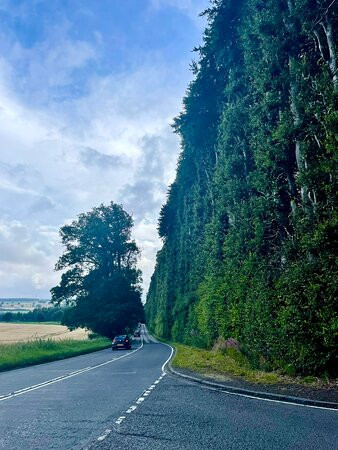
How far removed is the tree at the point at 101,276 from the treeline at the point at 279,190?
88.2 feet

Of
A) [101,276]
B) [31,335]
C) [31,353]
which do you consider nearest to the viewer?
[31,353]

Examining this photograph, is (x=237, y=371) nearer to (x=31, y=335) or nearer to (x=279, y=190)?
(x=279, y=190)

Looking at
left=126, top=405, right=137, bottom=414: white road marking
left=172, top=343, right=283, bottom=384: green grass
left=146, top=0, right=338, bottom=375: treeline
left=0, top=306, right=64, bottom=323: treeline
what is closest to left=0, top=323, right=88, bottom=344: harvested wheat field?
left=172, top=343, right=283, bottom=384: green grass

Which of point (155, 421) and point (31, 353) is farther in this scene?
point (31, 353)

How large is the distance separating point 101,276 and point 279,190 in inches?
1762

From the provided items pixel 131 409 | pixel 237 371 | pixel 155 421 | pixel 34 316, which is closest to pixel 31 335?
pixel 237 371

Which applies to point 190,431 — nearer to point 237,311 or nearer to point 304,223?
point 304,223

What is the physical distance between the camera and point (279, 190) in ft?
57.7

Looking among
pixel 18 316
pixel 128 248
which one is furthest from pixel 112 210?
pixel 18 316

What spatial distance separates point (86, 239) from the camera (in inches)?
2370

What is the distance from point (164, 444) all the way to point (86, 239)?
55192 millimetres

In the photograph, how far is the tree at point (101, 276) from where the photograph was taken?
5516 centimetres

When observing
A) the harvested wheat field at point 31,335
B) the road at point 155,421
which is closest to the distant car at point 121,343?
the harvested wheat field at point 31,335

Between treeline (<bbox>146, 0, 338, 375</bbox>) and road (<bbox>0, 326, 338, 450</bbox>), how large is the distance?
13.2ft
